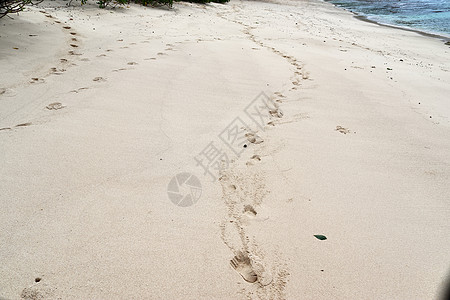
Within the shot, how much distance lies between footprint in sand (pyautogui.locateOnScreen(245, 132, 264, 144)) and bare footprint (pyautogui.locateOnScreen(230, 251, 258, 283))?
1.02 metres

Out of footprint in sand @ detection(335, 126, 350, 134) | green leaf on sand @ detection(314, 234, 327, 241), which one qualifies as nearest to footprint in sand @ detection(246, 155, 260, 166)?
green leaf on sand @ detection(314, 234, 327, 241)

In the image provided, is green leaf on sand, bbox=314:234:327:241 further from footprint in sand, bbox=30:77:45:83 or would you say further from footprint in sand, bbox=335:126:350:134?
footprint in sand, bbox=30:77:45:83

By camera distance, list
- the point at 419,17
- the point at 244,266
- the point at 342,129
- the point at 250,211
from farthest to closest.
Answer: the point at 419,17, the point at 342,129, the point at 250,211, the point at 244,266

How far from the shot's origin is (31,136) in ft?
6.08

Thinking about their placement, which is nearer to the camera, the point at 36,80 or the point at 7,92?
the point at 7,92

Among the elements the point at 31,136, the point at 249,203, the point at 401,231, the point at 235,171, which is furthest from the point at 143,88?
the point at 401,231

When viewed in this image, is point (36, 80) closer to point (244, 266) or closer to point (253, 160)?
point (253, 160)

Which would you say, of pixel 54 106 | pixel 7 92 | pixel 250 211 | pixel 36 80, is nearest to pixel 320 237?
pixel 250 211

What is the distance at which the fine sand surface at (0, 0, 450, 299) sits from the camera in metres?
1.17

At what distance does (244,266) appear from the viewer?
1.23 metres

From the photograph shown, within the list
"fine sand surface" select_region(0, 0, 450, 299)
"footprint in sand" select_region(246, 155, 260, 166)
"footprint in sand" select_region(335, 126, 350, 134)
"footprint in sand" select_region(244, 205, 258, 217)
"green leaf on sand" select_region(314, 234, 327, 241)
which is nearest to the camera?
"fine sand surface" select_region(0, 0, 450, 299)

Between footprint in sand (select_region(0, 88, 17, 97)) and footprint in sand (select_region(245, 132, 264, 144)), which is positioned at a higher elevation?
footprint in sand (select_region(0, 88, 17, 97))

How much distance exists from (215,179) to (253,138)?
1.92 feet

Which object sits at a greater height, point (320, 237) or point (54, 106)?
point (54, 106)
